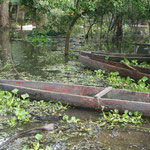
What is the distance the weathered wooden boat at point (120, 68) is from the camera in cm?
672

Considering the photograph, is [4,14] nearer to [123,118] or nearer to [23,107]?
[23,107]

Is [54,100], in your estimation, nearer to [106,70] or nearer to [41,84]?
[41,84]

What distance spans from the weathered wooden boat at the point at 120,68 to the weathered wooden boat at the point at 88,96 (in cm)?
154

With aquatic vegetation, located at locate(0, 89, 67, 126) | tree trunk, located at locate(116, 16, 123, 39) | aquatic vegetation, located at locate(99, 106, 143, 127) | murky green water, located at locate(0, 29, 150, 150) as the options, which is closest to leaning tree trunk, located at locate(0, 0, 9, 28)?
tree trunk, located at locate(116, 16, 123, 39)

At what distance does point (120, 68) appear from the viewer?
23.8 ft

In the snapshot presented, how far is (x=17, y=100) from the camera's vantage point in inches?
198

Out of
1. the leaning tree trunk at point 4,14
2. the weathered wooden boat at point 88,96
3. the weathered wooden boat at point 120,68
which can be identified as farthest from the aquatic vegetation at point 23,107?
the leaning tree trunk at point 4,14

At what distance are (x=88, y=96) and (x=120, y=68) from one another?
105 inches

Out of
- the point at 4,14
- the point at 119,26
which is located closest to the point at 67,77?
the point at 119,26

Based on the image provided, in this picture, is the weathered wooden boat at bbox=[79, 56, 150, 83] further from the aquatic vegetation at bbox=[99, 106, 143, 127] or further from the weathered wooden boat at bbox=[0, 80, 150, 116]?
the aquatic vegetation at bbox=[99, 106, 143, 127]

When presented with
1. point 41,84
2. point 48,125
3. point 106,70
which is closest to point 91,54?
point 106,70

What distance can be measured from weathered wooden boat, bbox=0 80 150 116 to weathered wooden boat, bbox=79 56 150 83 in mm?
1543

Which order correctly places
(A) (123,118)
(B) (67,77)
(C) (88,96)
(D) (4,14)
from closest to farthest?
(A) (123,118)
(C) (88,96)
(B) (67,77)
(D) (4,14)

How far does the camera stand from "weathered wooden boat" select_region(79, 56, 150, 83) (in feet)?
22.0
